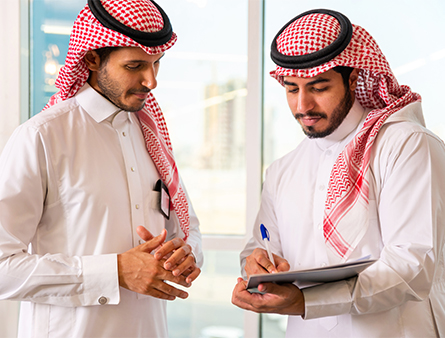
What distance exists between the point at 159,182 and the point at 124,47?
1.89 feet

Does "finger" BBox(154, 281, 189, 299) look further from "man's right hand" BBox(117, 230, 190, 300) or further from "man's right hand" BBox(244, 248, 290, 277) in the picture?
"man's right hand" BBox(244, 248, 290, 277)

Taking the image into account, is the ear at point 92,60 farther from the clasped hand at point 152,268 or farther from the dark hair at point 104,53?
the clasped hand at point 152,268

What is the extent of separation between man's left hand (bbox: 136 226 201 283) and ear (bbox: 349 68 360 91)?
0.97m

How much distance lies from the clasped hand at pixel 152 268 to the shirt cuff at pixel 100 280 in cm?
3

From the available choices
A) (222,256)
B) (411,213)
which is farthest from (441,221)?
(222,256)

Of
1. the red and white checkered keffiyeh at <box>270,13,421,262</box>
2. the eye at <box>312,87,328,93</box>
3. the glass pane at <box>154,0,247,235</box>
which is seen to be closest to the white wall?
Result: the glass pane at <box>154,0,247,235</box>

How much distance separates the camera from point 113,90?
1.73 meters

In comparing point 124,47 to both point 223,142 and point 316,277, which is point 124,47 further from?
point 223,142

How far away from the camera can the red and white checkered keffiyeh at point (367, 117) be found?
162 cm

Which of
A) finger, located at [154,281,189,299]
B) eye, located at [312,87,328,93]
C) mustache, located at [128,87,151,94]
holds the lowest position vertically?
finger, located at [154,281,189,299]

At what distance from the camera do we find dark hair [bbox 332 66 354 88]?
1775mm

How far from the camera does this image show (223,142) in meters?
3.07

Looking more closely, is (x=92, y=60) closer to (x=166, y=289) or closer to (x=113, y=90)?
(x=113, y=90)

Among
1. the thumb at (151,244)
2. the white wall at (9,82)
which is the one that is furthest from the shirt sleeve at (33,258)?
the white wall at (9,82)
